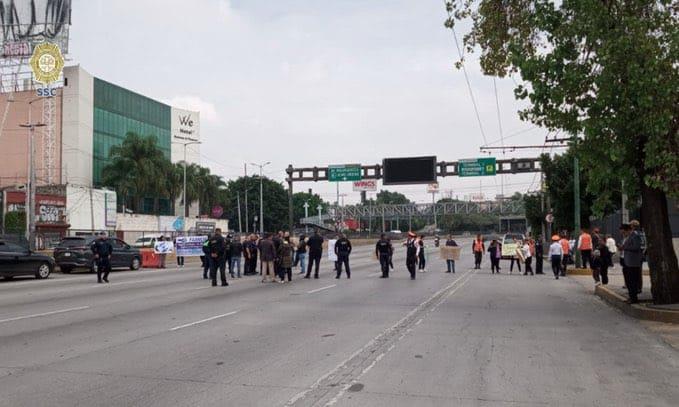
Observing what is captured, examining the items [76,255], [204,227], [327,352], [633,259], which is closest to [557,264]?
[633,259]

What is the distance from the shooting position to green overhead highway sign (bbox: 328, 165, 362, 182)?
4809 cm

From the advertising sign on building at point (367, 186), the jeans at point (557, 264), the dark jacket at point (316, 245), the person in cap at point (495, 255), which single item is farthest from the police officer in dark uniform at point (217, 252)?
the advertising sign on building at point (367, 186)

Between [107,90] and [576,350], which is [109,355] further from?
[107,90]

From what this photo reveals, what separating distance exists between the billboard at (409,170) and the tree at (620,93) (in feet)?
95.4

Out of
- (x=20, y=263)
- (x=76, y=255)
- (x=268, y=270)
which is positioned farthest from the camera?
(x=76, y=255)

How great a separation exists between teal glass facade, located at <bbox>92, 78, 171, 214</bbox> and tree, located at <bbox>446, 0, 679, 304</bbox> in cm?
6258

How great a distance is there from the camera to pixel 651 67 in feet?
38.4

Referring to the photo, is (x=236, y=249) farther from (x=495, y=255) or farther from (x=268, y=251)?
(x=495, y=255)

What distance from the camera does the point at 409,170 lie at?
1741 inches

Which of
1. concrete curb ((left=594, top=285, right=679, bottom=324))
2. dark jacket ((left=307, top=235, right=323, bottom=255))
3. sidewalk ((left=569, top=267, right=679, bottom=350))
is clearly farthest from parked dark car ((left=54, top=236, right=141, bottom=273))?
concrete curb ((left=594, top=285, right=679, bottom=324))

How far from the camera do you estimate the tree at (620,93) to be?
11961mm

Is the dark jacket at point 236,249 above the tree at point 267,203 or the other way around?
the other way around

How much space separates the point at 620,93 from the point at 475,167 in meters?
33.2

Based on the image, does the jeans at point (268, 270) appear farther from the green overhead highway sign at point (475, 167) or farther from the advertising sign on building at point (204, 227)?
the advertising sign on building at point (204, 227)
